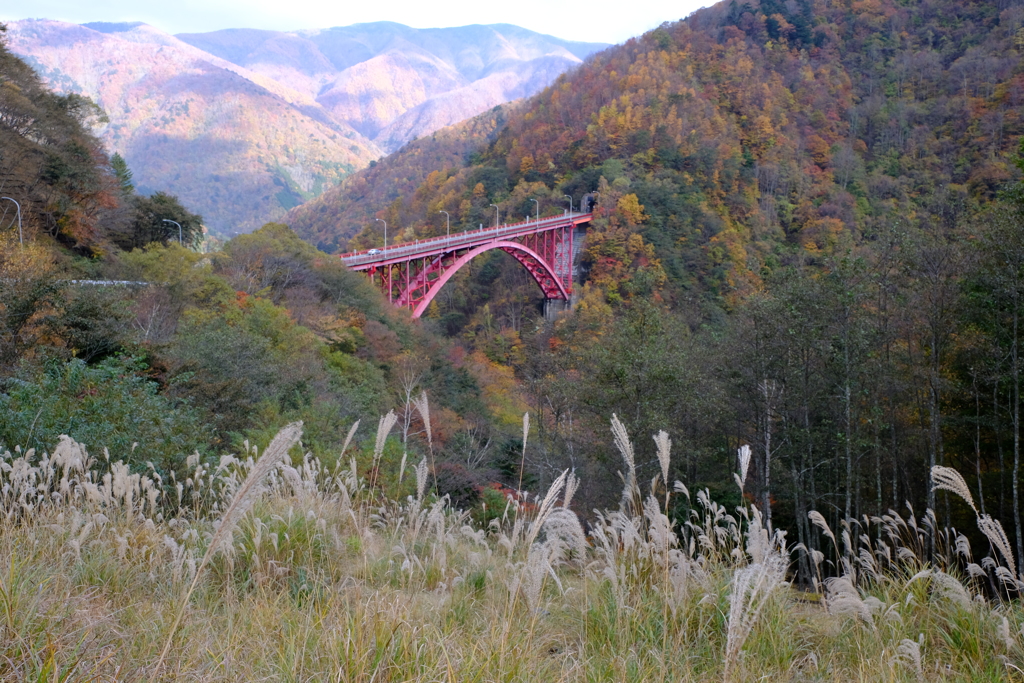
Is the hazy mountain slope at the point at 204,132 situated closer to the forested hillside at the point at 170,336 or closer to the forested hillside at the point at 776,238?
the forested hillside at the point at 776,238

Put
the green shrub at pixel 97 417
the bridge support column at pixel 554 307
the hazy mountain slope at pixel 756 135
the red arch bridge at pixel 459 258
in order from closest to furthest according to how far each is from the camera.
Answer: the green shrub at pixel 97 417, the red arch bridge at pixel 459 258, the bridge support column at pixel 554 307, the hazy mountain slope at pixel 756 135

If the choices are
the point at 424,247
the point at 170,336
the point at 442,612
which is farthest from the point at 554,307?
the point at 442,612

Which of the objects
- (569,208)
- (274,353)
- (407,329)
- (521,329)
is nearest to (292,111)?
(569,208)

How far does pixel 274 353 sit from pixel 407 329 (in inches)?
483

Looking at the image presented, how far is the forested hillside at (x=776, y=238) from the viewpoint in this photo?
13711 millimetres

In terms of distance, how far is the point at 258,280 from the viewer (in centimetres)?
2522

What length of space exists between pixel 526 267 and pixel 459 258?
1083cm

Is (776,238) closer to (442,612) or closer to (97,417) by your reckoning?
(97,417)

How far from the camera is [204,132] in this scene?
453ft

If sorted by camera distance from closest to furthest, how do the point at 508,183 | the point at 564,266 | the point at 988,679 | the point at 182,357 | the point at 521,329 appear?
the point at 988,679 < the point at 182,357 < the point at 521,329 < the point at 564,266 < the point at 508,183

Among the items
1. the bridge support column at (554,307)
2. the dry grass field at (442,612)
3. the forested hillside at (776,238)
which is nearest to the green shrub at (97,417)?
the dry grass field at (442,612)

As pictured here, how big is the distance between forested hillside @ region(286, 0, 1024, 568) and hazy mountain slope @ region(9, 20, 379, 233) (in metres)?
40.5

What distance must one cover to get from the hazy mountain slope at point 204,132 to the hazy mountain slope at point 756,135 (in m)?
40.6

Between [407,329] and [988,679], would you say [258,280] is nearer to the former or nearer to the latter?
[407,329]
